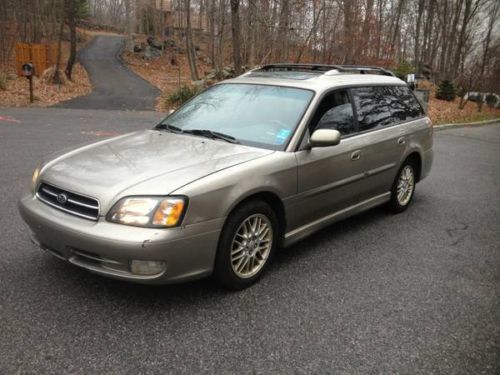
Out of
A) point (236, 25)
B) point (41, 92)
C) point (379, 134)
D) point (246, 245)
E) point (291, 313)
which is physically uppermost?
point (236, 25)

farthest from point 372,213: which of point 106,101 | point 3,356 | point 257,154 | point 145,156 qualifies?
point 106,101

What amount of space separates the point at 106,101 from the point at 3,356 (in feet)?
54.6

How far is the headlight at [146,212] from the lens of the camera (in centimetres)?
309

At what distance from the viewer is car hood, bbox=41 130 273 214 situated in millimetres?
3203

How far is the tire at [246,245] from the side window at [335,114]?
97cm

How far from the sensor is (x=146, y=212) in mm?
3098

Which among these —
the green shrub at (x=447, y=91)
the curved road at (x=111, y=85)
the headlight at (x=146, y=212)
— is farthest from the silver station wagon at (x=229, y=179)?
the green shrub at (x=447, y=91)

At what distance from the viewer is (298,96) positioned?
438 centimetres

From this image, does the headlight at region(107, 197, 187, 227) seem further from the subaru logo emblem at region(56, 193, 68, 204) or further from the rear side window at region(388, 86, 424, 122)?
the rear side window at region(388, 86, 424, 122)

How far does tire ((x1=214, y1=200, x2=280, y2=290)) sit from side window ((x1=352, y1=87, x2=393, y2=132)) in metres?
1.67

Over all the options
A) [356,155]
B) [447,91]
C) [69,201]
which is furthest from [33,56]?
[69,201]

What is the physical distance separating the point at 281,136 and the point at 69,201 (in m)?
1.77

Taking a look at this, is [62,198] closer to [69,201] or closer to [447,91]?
[69,201]

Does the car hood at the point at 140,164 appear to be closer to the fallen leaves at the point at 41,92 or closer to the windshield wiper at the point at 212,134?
the windshield wiper at the point at 212,134
